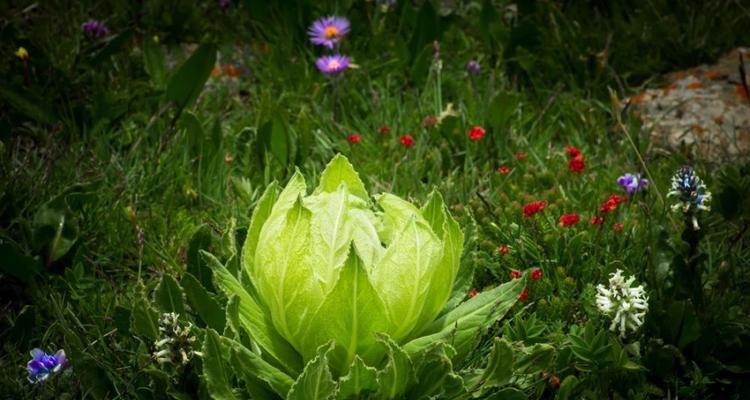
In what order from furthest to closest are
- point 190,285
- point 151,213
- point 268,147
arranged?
point 268,147 → point 151,213 → point 190,285

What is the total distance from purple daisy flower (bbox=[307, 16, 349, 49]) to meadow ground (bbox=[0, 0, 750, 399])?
0.02 meters

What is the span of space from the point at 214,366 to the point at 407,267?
44 centimetres

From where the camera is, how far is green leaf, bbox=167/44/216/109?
324 centimetres

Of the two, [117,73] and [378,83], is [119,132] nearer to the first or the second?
[117,73]

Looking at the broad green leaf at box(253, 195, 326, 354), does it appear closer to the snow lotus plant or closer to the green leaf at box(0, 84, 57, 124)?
the snow lotus plant

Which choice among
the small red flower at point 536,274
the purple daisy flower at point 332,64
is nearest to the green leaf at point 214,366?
the small red flower at point 536,274

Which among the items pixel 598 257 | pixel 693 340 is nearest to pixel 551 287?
pixel 598 257

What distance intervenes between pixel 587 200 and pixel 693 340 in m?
0.79

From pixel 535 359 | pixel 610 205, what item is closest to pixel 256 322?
pixel 535 359

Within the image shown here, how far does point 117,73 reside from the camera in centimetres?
370

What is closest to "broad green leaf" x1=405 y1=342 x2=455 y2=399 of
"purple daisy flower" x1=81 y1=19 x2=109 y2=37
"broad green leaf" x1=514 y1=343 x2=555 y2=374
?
"broad green leaf" x1=514 y1=343 x2=555 y2=374

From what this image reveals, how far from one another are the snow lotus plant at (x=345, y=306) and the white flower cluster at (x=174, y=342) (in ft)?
0.25

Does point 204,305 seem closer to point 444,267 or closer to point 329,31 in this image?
point 444,267

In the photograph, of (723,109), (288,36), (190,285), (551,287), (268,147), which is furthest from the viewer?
(288,36)
